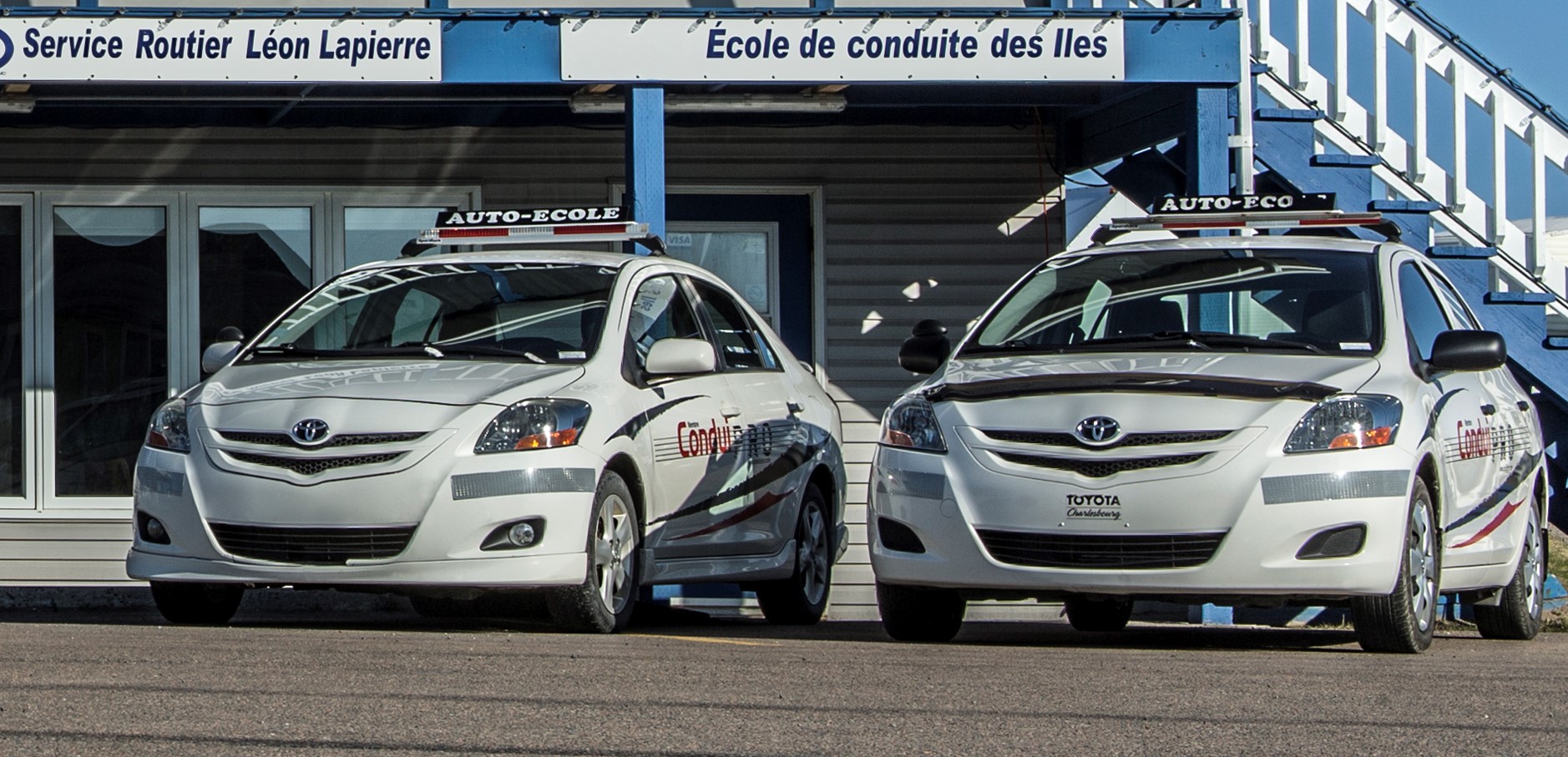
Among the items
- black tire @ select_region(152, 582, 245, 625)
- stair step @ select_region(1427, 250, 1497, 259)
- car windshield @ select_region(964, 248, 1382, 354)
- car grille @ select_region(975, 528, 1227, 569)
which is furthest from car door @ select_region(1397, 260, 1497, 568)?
black tire @ select_region(152, 582, 245, 625)

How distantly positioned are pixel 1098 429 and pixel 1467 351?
1453mm

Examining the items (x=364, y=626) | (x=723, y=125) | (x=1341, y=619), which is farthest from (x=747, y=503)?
(x=723, y=125)

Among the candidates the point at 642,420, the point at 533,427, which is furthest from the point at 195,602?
the point at 642,420

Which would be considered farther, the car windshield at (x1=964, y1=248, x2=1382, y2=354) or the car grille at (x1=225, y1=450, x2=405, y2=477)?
the car windshield at (x1=964, y1=248, x2=1382, y2=354)

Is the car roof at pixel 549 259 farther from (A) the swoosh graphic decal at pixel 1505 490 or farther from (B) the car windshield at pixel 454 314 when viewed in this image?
(A) the swoosh graphic decal at pixel 1505 490

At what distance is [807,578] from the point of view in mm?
9820

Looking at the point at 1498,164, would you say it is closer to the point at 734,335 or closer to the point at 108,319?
the point at 734,335

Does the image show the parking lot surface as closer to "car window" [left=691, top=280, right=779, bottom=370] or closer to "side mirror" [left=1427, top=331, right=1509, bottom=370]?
"side mirror" [left=1427, top=331, right=1509, bottom=370]

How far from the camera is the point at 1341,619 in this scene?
37.7 ft

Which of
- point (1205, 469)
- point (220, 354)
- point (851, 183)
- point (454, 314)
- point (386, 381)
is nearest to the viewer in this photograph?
point (1205, 469)

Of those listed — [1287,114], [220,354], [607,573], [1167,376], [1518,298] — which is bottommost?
[607,573]

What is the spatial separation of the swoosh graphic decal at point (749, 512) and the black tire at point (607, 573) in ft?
2.05

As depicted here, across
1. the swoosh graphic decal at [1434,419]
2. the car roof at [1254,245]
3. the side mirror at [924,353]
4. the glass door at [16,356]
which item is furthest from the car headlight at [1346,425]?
the glass door at [16,356]

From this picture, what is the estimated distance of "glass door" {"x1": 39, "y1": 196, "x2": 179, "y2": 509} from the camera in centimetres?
1302
